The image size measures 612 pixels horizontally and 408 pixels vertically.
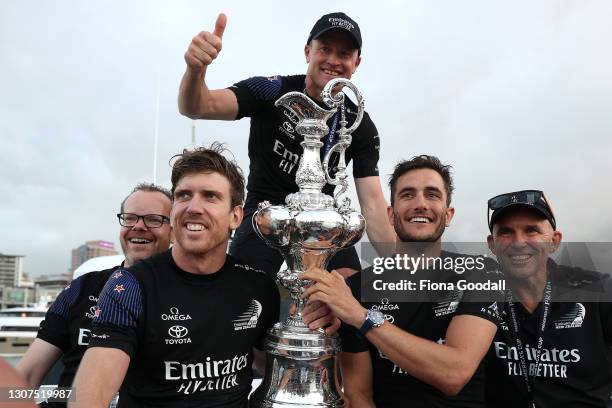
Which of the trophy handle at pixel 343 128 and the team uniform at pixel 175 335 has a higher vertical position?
the trophy handle at pixel 343 128

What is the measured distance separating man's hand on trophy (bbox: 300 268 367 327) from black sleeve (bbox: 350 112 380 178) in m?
1.19

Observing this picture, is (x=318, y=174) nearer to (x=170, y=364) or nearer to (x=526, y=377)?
(x=170, y=364)

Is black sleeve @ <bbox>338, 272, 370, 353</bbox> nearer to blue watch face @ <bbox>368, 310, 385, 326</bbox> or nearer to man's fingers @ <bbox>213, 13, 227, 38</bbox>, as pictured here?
blue watch face @ <bbox>368, 310, 385, 326</bbox>

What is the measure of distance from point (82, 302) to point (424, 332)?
5.78 feet

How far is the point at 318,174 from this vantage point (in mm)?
2107

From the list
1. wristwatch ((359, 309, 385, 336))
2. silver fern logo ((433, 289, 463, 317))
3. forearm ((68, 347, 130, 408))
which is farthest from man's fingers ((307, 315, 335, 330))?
forearm ((68, 347, 130, 408))

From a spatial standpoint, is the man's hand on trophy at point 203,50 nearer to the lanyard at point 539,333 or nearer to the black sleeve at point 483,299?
the black sleeve at point 483,299

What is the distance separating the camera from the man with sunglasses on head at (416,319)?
78.7 inches

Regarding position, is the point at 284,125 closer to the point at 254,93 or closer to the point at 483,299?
the point at 254,93

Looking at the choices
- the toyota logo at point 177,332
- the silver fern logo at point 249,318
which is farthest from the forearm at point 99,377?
the silver fern logo at point 249,318

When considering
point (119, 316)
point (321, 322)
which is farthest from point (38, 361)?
point (321, 322)

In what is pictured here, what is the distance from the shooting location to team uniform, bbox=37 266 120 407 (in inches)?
105

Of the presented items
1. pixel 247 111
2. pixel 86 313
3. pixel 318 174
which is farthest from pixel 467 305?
pixel 86 313

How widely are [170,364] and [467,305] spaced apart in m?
1.24
